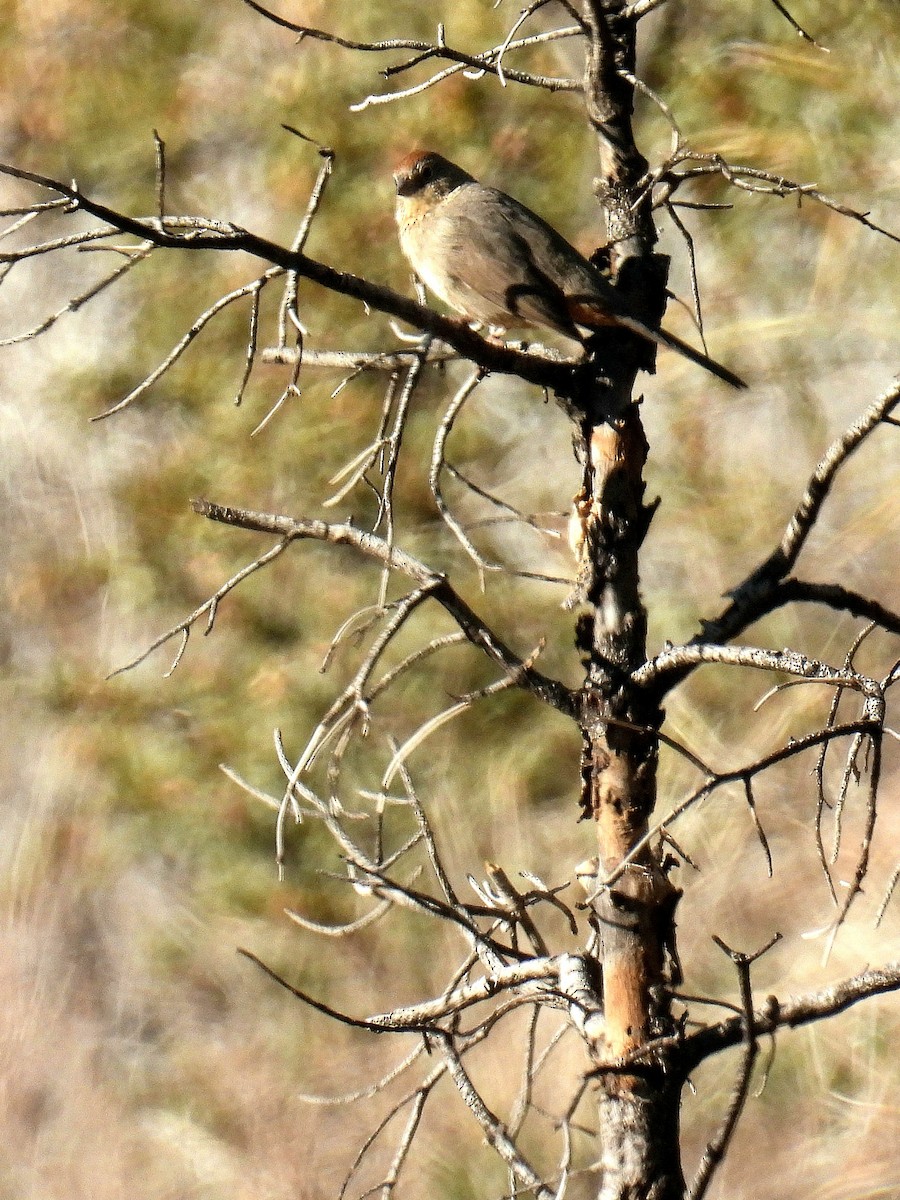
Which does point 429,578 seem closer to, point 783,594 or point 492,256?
point 783,594

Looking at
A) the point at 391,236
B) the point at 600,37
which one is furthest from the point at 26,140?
the point at 600,37

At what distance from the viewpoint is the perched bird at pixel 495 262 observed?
155 centimetres

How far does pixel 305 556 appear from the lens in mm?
3297

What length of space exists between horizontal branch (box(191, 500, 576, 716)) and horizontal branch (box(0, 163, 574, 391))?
0.67 ft

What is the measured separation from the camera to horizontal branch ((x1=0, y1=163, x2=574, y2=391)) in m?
0.96

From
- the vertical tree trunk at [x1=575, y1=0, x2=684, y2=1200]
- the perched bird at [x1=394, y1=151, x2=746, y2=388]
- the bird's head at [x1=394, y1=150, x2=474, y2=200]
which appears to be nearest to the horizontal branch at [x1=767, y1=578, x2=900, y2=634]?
the vertical tree trunk at [x1=575, y1=0, x2=684, y2=1200]

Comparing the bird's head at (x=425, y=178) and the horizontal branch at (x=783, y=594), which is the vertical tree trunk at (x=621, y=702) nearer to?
the horizontal branch at (x=783, y=594)

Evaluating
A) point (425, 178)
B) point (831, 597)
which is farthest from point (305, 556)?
point (831, 597)

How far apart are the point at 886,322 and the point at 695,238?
0.49 meters

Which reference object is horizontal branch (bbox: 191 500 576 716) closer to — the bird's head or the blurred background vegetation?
the bird's head

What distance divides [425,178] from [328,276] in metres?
1.10

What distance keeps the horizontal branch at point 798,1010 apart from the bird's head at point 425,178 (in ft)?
4.27

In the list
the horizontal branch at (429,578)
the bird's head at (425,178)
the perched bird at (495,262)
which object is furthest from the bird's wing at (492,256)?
the horizontal branch at (429,578)

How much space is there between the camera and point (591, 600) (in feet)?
4.44
